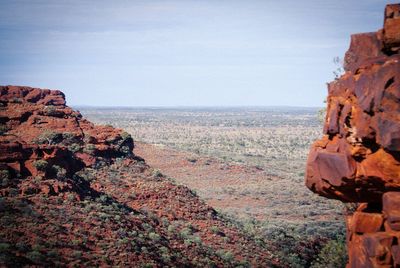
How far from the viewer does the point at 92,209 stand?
24406 millimetres

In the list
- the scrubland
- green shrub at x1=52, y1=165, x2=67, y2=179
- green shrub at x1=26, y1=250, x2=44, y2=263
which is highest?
green shrub at x1=52, y1=165, x2=67, y2=179

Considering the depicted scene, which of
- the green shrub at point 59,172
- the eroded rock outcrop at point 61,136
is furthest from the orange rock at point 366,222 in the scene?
the eroded rock outcrop at point 61,136

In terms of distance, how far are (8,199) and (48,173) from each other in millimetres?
4130

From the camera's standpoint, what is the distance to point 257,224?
36438 millimetres

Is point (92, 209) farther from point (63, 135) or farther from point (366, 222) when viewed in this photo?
point (366, 222)

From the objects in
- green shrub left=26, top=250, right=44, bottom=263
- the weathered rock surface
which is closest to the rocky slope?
green shrub left=26, top=250, right=44, bottom=263

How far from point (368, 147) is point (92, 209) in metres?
17.1

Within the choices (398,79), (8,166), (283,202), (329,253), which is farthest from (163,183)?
(398,79)

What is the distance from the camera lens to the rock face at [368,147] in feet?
31.6

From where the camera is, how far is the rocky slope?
63.9 feet

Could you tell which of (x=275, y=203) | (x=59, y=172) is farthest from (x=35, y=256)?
(x=275, y=203)

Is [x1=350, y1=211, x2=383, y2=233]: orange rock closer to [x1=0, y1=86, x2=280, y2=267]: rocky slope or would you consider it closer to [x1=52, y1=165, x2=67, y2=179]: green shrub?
[x1=0, y1=86, x2=280, y2=267]: rocky slope

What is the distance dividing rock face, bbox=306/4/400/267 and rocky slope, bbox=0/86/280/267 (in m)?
10.9

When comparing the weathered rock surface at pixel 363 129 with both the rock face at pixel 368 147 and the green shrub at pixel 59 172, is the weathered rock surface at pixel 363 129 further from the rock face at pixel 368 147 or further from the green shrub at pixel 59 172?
the green shrub at pixel 59 172
